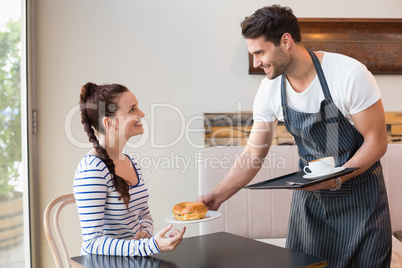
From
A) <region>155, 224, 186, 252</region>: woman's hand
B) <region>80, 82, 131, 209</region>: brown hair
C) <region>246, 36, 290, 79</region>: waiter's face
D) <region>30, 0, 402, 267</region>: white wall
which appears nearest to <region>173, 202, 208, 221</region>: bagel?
<region>155, 224, 186, 252</region>: woman's hand

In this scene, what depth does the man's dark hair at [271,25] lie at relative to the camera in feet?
6.01

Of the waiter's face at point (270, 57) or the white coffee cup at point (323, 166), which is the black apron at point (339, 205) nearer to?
the waiter's face at point (270, 57)

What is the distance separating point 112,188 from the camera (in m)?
1.62

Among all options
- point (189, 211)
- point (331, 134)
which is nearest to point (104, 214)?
point (189, 211)

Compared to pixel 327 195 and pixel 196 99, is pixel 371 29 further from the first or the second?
pixel 327 195

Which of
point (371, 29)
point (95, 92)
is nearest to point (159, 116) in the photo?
point (95, 92)

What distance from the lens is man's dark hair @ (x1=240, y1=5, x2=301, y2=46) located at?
183 cm

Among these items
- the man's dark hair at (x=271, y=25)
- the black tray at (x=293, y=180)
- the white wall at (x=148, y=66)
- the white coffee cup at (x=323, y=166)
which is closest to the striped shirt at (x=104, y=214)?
the black tray at (x=293, y=180)

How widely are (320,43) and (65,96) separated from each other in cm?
175

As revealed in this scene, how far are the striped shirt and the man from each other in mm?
384

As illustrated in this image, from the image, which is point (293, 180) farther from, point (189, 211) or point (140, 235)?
point (140, 235)

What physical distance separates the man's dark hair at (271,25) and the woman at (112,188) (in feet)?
1.87

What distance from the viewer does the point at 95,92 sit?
1752mm

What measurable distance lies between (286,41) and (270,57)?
3.7 inches
